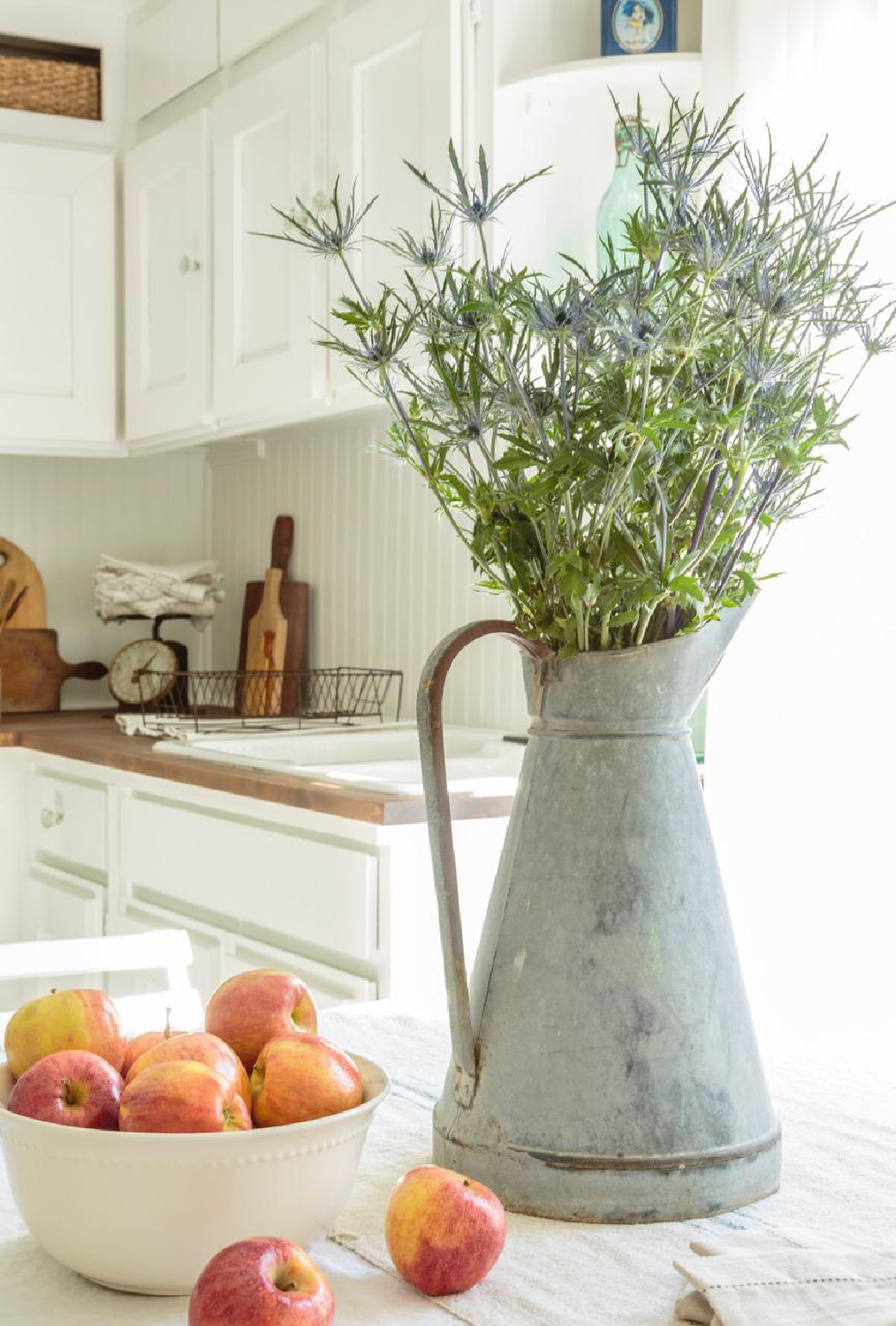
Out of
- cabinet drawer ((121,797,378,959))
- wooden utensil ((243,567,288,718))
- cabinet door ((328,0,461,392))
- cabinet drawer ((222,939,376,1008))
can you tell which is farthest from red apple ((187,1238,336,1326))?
wooden utensil ((243,567,288,718))

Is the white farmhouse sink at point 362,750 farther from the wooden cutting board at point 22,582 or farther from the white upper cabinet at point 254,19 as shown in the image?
the white upper cabinet at point 254,19

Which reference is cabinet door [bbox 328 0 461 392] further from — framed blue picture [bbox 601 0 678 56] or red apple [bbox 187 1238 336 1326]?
red apple [bbox 187 1238 336 1326]

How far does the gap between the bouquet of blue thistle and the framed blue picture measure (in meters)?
1.39

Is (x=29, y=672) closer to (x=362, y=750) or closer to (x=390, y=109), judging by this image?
(x=362, y=750)

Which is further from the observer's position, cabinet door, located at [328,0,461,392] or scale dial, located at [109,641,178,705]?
scale dial, located at [109,641,178,705]

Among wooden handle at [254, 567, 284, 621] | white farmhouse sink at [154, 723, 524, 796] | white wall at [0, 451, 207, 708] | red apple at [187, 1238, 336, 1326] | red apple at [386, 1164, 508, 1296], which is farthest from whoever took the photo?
white wall at [0, 451, 207, 708]

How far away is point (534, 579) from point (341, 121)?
5.69 feet

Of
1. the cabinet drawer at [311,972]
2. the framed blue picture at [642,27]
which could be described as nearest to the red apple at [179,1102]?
the cabinet drawer at [311,972]

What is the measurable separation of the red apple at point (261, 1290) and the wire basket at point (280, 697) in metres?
2.01

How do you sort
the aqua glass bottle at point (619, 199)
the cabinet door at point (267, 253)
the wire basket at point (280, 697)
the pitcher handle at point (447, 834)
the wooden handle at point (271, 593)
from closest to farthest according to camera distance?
the pitcher handle at point (447, 834) → the aqua glass bottle at point (619, 199) → the cabinet door at point (267, 253) → the wire basket at point (280, 697) → the wooden handle at point (271, 593)

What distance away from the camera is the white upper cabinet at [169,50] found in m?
2.77

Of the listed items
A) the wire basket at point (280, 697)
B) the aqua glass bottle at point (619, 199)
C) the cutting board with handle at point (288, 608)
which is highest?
the aqua glass bottle at point (619, 199)

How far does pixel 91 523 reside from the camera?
3439mm

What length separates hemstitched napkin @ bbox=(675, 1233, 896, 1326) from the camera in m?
0.61
